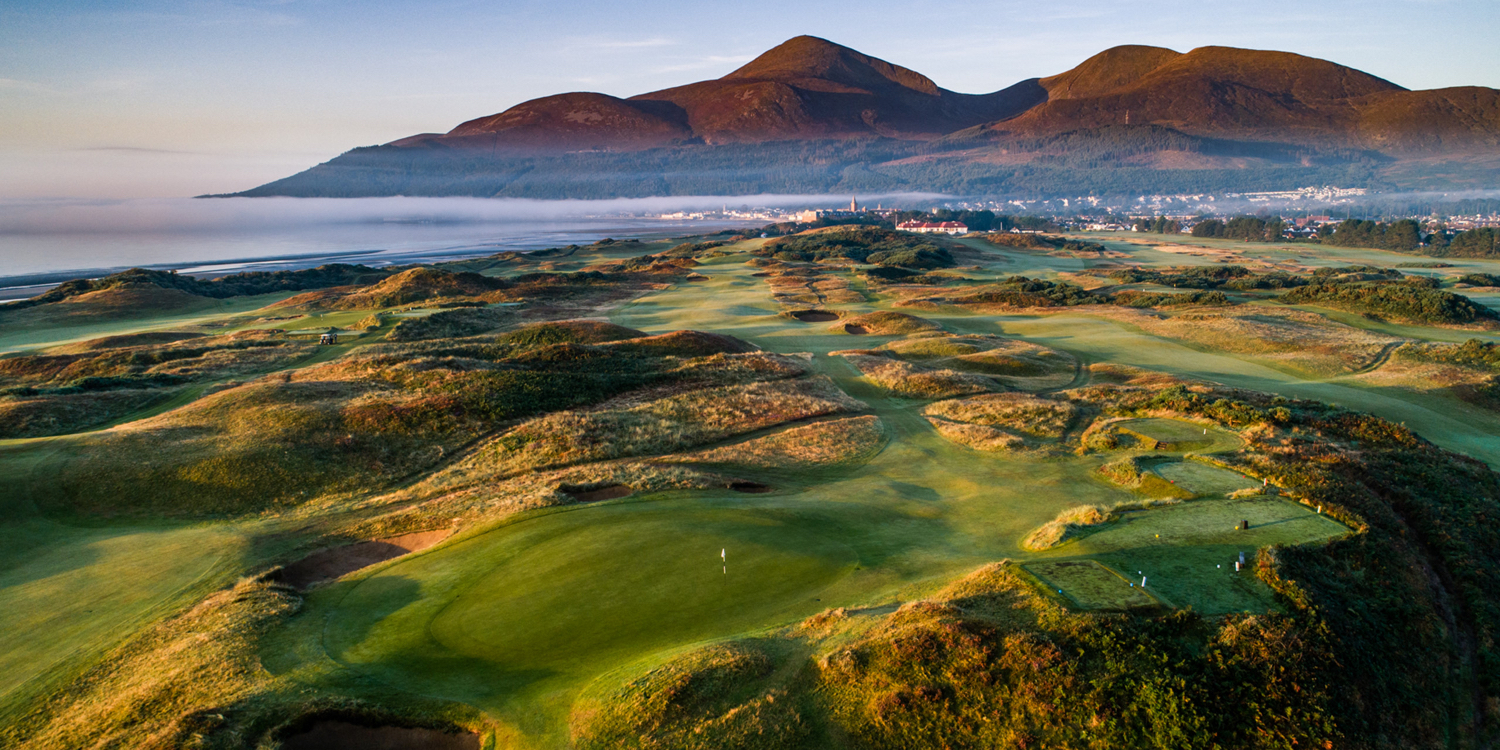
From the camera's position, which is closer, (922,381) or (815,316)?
(922,381)

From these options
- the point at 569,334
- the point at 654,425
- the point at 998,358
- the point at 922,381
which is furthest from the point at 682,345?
the point at 998,358

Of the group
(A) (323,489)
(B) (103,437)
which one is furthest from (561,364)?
(B) (103,437)

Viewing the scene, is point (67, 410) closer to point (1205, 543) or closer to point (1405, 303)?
point (1205, 543)

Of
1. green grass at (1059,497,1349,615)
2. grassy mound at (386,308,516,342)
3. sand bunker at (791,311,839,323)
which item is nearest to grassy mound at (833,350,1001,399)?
green grass at (1059,497,1349,615)

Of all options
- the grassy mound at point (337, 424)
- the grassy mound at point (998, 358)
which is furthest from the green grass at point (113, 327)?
the grassy mound at point (998, 358)

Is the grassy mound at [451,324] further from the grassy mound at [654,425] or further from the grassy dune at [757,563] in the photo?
the grassy mound at [654,425]

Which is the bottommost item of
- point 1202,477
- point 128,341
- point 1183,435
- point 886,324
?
point 1183,435
